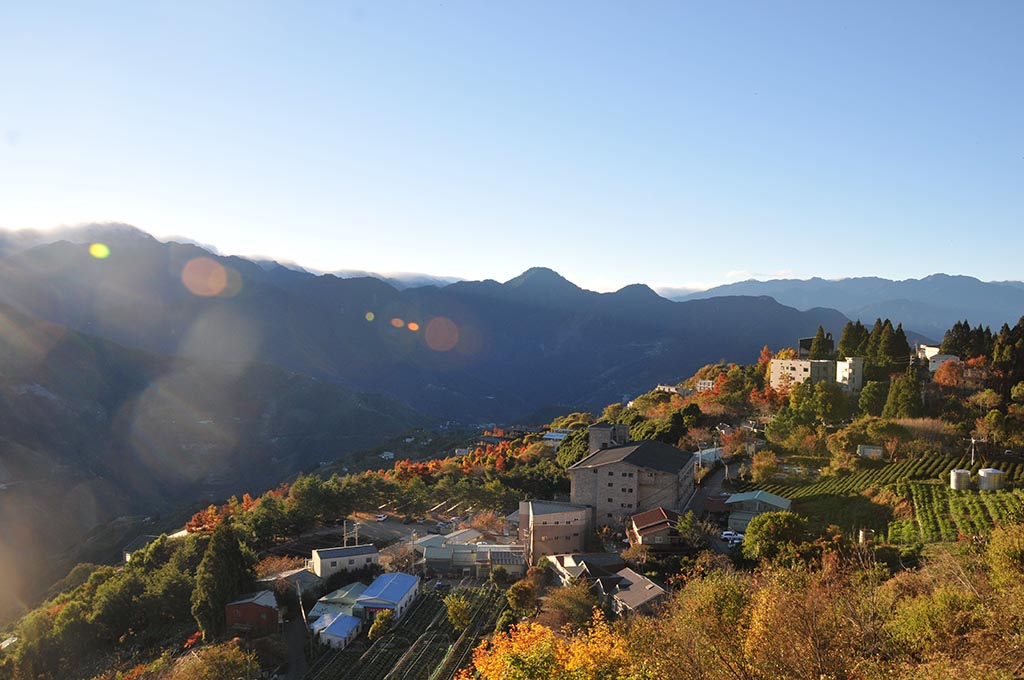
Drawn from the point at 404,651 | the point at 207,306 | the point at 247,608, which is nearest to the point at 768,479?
the point at 404,651

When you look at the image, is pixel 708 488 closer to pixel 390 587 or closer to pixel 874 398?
pixel 874 398

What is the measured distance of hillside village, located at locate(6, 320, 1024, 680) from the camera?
395 inches

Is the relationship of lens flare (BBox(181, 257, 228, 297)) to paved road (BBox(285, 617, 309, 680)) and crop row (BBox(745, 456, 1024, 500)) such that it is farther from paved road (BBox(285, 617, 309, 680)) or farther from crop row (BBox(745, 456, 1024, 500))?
crop row (BBox(745, 456, 1024, 500))

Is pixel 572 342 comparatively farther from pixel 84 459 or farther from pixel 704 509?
pixel 704 509

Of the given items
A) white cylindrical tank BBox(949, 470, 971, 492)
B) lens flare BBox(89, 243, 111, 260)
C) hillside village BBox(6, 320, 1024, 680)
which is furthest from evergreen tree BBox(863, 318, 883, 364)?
lens flare BBox(89, 243, 111, 260)

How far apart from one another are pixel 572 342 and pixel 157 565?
535ft

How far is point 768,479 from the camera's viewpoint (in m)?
26.6

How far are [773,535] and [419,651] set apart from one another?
11081mm

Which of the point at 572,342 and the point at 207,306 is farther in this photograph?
the point at 572,342

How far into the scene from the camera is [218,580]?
20141mm

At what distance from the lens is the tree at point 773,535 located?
18.4 m

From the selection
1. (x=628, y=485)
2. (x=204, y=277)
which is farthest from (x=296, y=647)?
(x=204, y=277)

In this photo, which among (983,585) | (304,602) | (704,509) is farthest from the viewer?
(704,509)

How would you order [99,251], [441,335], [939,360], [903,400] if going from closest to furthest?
[903,400] < [939,360] < [99,251] < [441,335]
